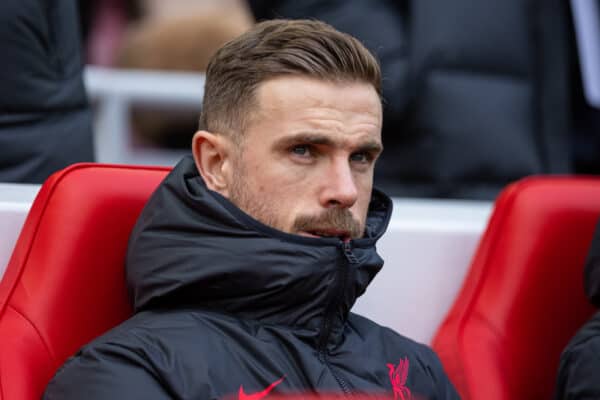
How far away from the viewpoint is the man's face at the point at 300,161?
5.05 ft

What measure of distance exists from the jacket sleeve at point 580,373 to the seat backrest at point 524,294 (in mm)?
95

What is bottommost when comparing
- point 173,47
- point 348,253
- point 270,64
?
point 173,47

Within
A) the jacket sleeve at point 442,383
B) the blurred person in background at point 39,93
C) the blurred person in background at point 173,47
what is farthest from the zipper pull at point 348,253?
the blurred person in background at point 173,47

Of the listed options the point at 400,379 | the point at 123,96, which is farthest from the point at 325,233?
the point at 123,96

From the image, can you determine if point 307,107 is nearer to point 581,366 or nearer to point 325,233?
point 325,233

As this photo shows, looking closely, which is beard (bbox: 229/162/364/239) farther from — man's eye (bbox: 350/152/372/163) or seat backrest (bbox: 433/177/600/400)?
seat backrest (bbox: 433/177/600/400)

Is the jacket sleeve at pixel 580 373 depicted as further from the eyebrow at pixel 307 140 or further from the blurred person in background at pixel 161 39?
the blurred person in background at pixel 161 39

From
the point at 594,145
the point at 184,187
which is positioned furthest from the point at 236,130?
the point at 594,145

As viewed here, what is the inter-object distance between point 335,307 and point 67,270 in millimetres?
352

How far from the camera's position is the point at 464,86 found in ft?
8.09

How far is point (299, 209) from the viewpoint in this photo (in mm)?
1541

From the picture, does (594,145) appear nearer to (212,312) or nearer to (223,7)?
(223,7)

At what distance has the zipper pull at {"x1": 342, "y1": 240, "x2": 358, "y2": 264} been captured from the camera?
152cm

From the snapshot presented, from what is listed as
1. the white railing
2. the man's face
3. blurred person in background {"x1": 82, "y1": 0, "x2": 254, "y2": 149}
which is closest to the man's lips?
the man's face
